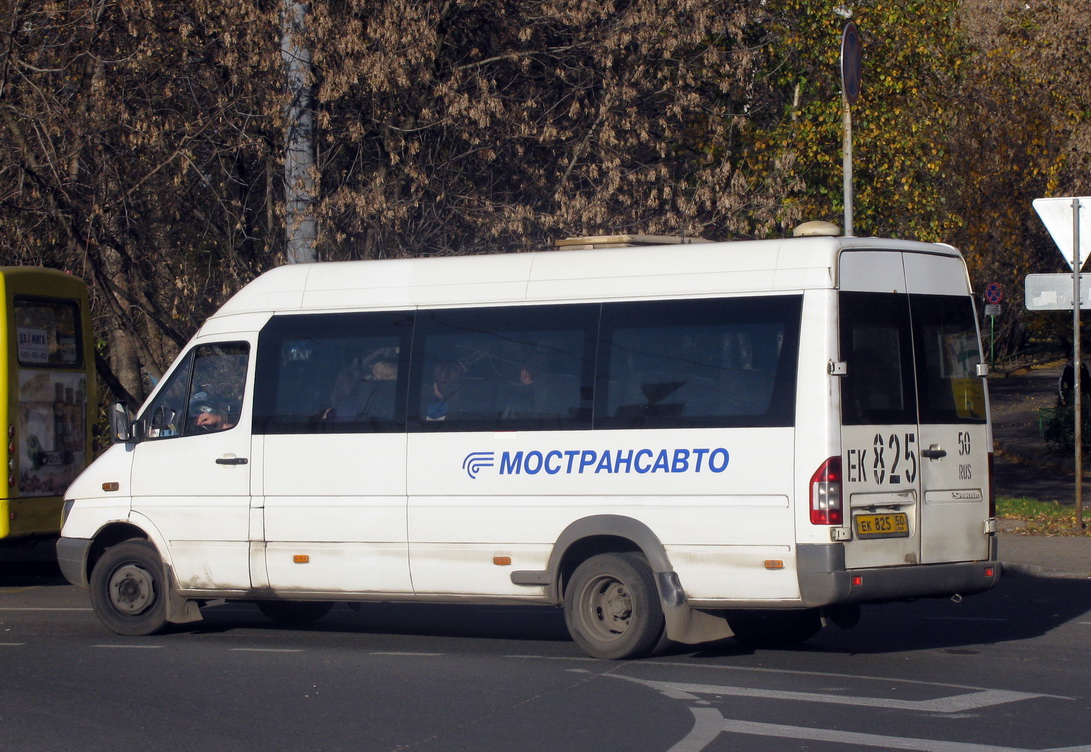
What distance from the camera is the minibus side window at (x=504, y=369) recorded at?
30.7 ft

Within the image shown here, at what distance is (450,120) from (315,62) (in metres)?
1.71

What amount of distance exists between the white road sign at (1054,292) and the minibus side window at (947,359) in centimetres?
630

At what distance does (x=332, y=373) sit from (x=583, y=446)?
198cm

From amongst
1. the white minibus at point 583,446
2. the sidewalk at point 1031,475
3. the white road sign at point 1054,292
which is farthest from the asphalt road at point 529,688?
the white road sign at point 1054,292

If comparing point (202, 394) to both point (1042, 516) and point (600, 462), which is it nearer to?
point (600, 462)

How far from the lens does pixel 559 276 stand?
9.57m

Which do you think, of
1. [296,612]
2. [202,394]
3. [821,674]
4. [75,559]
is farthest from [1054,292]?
[75,559]

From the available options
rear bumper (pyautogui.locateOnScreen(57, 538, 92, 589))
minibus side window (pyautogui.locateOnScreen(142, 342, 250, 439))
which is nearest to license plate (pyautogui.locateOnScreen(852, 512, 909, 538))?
minibus side window (pyautogui.locateOnScreen(142, 342, 250, 439))

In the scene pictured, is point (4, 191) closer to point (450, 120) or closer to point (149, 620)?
point (450, 120)

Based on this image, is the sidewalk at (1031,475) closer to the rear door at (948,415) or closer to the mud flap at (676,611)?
the rear door at (948,415)

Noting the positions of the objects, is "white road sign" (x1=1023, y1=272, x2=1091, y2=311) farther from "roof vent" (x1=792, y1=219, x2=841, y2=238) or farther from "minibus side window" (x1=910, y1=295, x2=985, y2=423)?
"roof vent" (x1=792, y1=219, x2=841, y2=238)

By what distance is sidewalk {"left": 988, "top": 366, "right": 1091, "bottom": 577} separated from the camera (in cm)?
1395

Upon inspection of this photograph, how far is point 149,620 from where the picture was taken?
10727mm

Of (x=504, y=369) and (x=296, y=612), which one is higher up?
(x=504, y=369)
